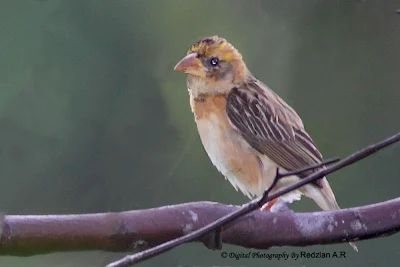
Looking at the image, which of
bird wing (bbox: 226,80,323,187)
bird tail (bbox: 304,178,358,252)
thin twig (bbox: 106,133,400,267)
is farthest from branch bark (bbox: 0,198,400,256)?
bird wing (bbox: 226,80,323,187)

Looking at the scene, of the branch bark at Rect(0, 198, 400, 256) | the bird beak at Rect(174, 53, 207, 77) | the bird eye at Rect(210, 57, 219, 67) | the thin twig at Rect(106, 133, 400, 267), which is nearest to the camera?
the thin twig at Rect(106, 133, 400, 267)

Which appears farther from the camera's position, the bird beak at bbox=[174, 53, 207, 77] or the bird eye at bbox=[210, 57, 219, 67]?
the bird eye at bbox=[210, 57, 219, 67]

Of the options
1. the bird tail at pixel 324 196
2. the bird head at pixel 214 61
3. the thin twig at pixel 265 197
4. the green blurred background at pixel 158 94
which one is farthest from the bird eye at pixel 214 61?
the thin twig at pixel 265 197

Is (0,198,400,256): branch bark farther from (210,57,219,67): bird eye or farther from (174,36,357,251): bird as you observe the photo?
(210,57,219,67): bird eye

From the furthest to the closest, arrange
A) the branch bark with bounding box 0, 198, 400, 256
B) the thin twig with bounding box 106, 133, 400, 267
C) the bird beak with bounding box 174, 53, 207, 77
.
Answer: the bird beak with bounding box 174, 53, 207, 77 → the branch bark with bounding box 0, 198, 400, 256 → the thin twig with bounding box 106, 133, 400, 267

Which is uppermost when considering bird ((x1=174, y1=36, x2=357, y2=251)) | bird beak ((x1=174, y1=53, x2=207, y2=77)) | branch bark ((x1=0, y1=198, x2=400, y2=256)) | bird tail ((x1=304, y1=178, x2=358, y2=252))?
bird beak ((x1=174, y1=53, x2=207, y2=77))

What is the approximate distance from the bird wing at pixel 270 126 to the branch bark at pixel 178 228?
0.72 meters

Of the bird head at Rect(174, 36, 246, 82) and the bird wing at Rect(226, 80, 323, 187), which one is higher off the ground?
the bird head at Rect(174, 36, 246, 82)

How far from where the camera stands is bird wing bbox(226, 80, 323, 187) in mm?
2113

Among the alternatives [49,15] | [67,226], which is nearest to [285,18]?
[49,15]

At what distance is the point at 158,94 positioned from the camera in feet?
7.48

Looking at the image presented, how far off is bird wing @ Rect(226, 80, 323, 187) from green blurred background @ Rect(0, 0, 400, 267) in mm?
56

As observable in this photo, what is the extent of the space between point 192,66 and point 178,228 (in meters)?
0.81

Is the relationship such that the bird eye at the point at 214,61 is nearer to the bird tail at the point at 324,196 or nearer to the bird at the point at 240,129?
the bird at the point at 240,129
